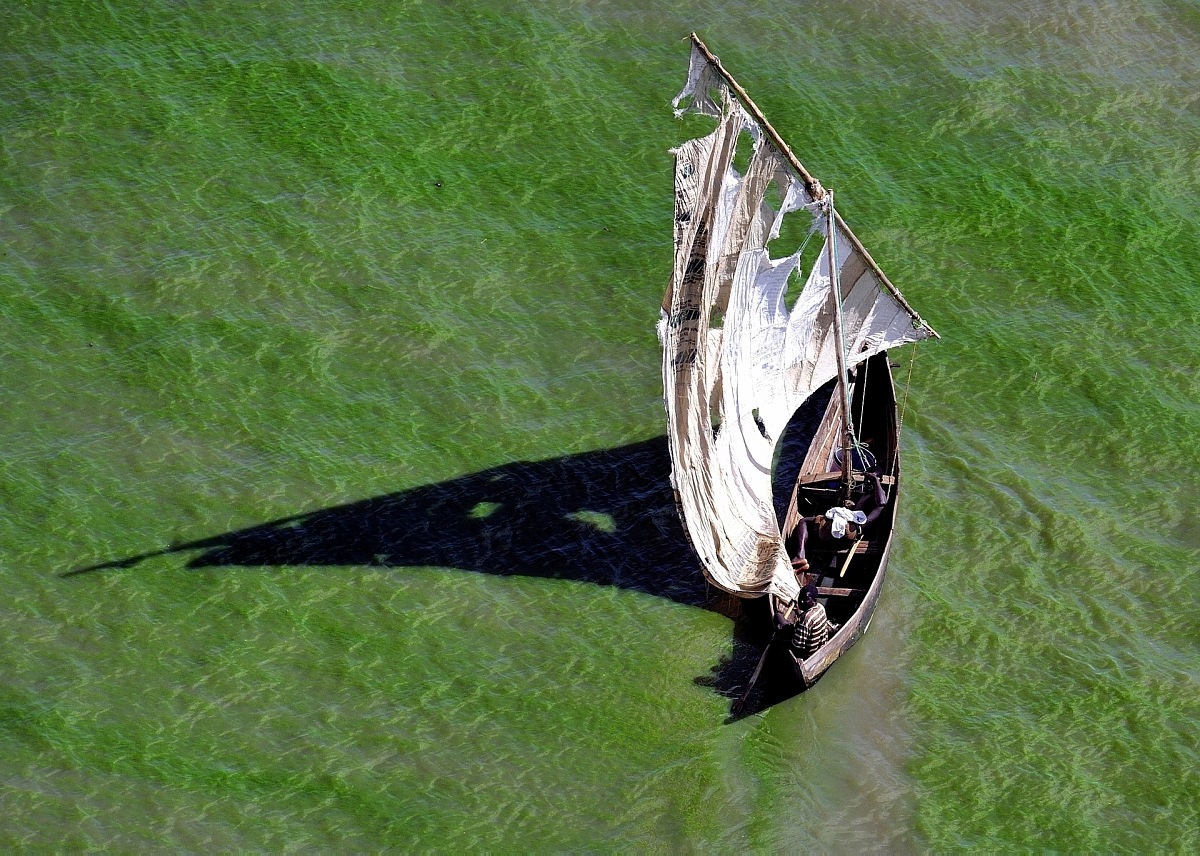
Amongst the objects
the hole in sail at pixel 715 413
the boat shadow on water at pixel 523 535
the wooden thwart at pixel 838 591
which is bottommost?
the boat shadow on water at pixel 523 535

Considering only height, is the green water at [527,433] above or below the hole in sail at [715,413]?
below

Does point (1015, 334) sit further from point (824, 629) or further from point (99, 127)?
point (99, 127)

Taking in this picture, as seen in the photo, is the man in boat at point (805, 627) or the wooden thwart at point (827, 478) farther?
the wooden thwart at point (827, 478)

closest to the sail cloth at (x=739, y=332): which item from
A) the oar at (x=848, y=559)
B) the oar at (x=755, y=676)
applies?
the oar at (x=755, y=676)

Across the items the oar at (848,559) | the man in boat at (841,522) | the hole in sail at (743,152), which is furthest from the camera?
the hole in sail at (743,152)

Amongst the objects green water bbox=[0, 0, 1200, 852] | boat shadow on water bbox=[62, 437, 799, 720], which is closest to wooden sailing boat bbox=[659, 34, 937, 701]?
green water bbox=[0, 0, 1200, 852]

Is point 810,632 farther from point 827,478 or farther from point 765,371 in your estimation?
point 765,371

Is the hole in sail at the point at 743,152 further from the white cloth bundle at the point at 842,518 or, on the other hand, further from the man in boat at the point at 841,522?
the white cloth bundle at the point at 842,518

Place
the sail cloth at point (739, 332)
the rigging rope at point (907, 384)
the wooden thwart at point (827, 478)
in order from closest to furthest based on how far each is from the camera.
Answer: the sail cloth at point (739, 332) < the wooden thwart at point (827, 478) < the rigging rope at point (907, 384)
